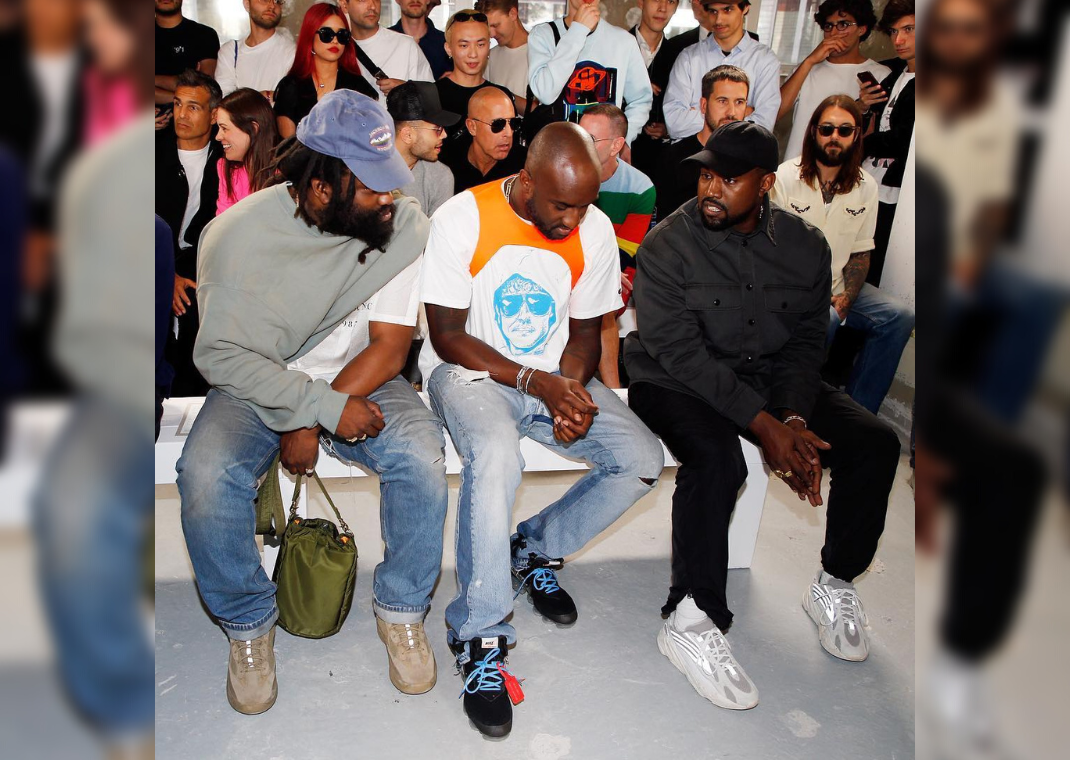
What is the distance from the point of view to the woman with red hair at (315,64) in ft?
11.1

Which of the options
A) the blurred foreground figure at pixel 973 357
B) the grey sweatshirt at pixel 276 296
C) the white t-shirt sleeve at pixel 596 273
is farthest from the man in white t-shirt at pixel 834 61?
the blurred foreground figure at pixel 973 357

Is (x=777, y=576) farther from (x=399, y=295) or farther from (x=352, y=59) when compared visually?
(x=352, y=59)

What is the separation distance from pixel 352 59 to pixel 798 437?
2.31 meters

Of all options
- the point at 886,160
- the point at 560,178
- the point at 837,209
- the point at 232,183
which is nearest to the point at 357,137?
the point at 560,178

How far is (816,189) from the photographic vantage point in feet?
11.8

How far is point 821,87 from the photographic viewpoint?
392 cm

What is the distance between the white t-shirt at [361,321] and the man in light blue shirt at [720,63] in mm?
1942

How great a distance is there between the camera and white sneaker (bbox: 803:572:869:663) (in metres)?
2.29

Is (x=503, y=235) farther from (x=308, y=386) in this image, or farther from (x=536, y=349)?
(x=308, y=386)

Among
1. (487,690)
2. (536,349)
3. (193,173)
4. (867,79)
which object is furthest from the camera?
(867,79)

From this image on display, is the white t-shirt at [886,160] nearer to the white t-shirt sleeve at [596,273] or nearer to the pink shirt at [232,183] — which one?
the white t-shirt sleeve at [596,273]

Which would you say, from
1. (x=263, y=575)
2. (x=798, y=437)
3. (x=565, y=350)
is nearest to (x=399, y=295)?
(x=565, y=350)

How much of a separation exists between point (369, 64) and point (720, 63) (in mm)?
1514

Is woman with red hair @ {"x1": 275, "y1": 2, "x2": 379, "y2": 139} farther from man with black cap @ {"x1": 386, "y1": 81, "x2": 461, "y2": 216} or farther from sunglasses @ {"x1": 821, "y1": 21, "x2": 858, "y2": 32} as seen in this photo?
sunglasses @ {"x1": 821, "y1": 21, "x2": 858, "y2": 32}
